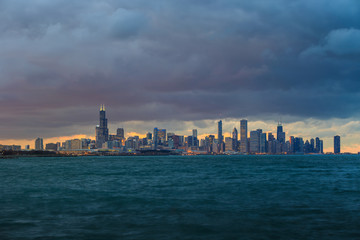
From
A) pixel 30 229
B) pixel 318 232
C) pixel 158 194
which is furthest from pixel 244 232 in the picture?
pixel 158 194

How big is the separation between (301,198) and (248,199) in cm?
783

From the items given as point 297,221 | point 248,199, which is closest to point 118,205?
point 248,199

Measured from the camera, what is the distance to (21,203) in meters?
42.5

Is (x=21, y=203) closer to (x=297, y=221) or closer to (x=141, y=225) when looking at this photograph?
(x=141, y=225)

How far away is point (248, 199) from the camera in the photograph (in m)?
44.5

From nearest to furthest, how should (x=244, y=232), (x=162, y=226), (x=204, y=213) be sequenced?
(x=244, y=232), (x=162, y=226), (x=204, y=213)

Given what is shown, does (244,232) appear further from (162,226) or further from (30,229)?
(30,229)

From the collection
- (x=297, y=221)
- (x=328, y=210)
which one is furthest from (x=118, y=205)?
(x=328, y=210)

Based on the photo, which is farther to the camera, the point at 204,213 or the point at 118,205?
the point at 118,205

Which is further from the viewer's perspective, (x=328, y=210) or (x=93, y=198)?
(x=93, y=198)

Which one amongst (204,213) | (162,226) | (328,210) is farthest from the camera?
(328,210)

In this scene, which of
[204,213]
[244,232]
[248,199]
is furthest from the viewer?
[248,199]

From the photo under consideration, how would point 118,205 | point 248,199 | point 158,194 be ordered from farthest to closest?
point 158,194
point 248,199
point 118,205

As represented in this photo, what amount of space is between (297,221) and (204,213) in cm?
932
